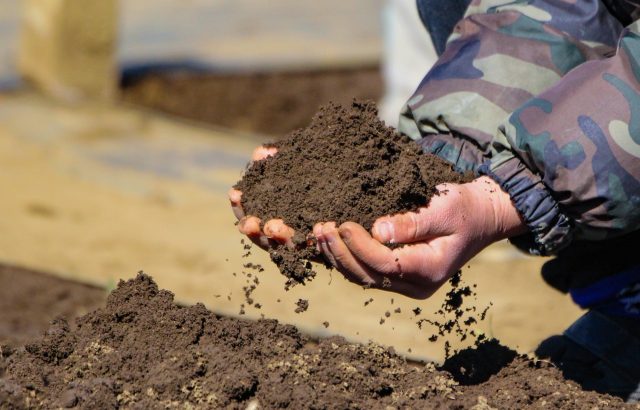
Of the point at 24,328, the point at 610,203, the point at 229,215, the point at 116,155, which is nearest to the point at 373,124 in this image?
the point at 610,203

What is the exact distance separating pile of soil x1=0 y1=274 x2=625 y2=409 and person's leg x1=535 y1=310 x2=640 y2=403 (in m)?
0.37

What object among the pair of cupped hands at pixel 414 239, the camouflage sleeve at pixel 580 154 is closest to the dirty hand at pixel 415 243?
the pair of cupped hands at pixel 414 239

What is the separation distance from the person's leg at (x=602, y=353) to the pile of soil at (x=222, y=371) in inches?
14.4

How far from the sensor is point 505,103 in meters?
2.38

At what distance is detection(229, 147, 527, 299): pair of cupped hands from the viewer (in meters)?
2.00

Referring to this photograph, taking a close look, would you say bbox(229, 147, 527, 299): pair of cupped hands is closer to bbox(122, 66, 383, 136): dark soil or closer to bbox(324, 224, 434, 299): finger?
bbox(324, 224, 434, 299): finger

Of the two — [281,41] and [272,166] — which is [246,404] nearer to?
[272,166]

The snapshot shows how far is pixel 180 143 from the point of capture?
5.63m

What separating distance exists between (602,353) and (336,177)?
3.09ft

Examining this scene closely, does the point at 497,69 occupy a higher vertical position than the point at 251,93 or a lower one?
lower

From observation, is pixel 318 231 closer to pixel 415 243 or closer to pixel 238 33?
pixel 415 243

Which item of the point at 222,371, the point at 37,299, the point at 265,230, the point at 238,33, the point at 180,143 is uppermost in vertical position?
the point at 238,33

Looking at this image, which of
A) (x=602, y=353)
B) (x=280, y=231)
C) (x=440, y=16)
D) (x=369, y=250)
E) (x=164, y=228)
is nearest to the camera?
(x=369, y=250)

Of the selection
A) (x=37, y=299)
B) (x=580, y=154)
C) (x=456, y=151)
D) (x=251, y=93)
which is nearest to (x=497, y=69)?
(x=456, y=151)
